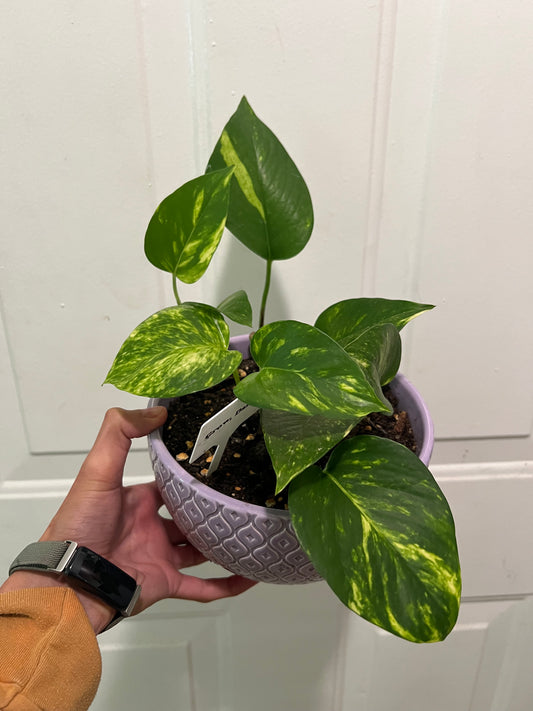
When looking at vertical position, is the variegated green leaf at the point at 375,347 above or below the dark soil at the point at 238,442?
above

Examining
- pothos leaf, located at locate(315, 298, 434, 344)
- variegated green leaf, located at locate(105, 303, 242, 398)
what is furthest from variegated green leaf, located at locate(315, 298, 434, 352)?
variegated green leaf, located at locate(105, 303, 242, 398)

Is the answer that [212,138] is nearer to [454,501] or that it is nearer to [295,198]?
[295,198]

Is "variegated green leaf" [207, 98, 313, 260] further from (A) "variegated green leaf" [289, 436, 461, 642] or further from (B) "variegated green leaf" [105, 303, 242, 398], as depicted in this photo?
(A) "variegated green leaf" [289, 436, 461, 642]

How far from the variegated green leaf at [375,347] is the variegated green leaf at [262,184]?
0.12 meters

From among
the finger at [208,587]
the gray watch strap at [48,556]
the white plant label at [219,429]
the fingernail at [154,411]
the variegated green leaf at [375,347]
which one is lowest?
the finger at [208,587]

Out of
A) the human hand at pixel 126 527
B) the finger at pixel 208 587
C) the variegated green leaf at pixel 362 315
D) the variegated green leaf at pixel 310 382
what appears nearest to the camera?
the variegated green leaf at pixel 310 382

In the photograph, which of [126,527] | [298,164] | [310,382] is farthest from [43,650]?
[298,164]

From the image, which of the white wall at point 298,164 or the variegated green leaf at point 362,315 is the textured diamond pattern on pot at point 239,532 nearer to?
the variegated green leaf at point 362,315

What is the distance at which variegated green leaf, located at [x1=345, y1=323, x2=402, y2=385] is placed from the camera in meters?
0.44

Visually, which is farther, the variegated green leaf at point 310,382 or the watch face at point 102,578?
the watch face at point 102,578

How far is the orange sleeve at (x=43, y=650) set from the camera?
54cm

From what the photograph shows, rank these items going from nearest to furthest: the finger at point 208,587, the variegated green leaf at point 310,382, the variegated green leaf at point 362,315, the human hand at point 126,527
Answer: the variegated green leaf at point 310,382
the variegated green leaf at point 362,315
the human hand at point 126,527
the finger at point 208,587

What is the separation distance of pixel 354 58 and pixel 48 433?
2.08 feet

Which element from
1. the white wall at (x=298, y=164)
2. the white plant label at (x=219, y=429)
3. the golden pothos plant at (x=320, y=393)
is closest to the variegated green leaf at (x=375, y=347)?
the golden pothos plant at (x=320, y=393)
